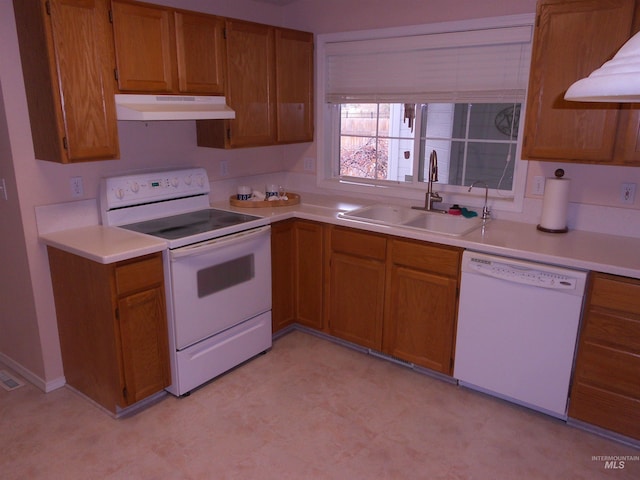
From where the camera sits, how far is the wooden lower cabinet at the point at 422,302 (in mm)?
2707

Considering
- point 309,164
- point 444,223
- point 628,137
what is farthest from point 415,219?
point 628,137

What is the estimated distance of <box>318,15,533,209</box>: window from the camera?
2891 millimetres

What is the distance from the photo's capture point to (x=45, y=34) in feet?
7.16

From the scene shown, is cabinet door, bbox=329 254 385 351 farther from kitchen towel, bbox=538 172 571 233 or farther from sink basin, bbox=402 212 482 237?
kitchen towel, bbox=538 172 571 233

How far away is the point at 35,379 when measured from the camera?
2.81 metres

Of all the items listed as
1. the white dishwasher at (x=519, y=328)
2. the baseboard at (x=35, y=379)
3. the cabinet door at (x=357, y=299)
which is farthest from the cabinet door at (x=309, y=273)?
the baseboard at (x=35, y=379)

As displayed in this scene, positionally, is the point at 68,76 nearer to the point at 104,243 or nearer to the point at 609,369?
the point at 104,243

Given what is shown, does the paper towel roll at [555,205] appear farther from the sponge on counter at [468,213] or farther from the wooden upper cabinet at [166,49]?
the wooden upper cabinet at [166,49]

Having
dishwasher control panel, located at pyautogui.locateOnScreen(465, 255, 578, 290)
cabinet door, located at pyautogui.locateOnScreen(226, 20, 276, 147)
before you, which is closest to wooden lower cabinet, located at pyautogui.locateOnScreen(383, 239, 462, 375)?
dishwasher control panel, located at pyautogui.locateOnScreen(465, 255, 578, 290)

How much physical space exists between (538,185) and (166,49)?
2291 mm

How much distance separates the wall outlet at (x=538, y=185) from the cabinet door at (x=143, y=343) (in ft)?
7.32

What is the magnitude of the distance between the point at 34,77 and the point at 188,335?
1505mm

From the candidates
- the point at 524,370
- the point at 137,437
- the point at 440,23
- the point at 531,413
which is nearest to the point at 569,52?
the point at 440,23

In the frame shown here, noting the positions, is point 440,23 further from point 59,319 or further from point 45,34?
point 59,319
